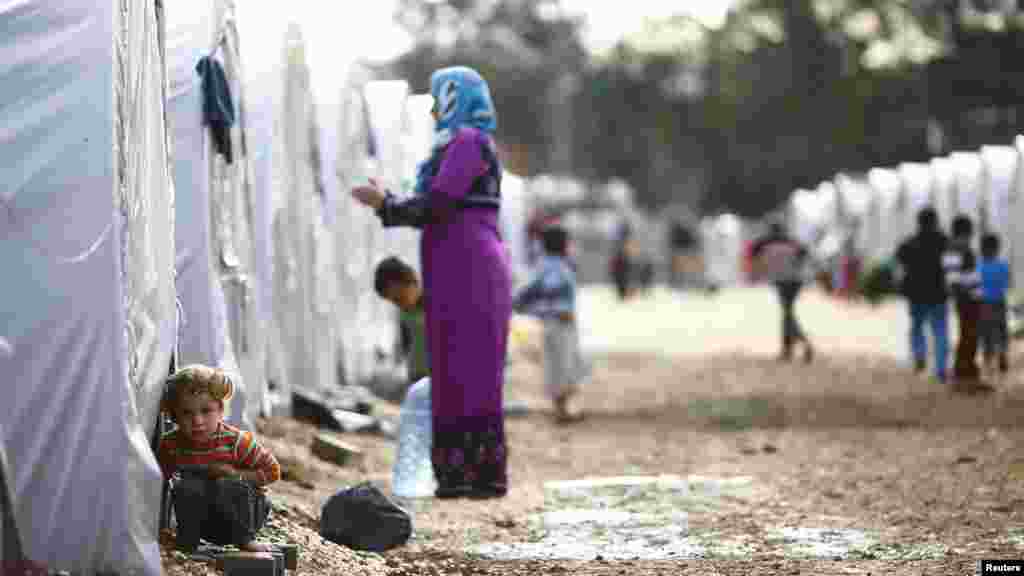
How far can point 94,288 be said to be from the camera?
5.41m

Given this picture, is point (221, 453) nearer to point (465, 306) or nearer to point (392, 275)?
point (465, 306)

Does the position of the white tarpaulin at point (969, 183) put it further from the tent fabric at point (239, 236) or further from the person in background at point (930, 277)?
the tent fabric at point (239, 236)

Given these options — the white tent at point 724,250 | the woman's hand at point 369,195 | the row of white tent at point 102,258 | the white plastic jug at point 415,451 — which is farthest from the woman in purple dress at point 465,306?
the white tent at point 724,250

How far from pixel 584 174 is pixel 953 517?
58.3 meters

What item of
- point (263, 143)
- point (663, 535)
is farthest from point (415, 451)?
point (263, 143)

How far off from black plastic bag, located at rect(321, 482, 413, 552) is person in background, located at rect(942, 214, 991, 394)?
7.96 m

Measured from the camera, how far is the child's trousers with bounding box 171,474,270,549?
581 cm

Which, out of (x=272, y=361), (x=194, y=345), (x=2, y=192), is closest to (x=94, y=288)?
(x=2, y=192)

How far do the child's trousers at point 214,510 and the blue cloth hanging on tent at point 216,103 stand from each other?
265cm

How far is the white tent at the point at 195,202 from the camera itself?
7828 millimetres

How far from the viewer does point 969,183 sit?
23109 millimetres

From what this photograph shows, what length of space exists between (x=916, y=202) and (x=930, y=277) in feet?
44.8

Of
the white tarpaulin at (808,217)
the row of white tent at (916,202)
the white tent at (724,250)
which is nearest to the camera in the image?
the row of white tent at (916,202)

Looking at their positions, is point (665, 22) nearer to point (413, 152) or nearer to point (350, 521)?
point (413, 152)
